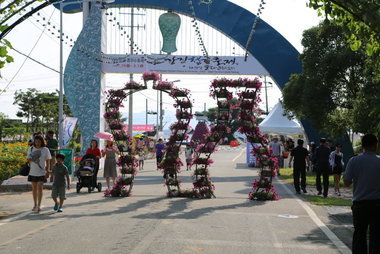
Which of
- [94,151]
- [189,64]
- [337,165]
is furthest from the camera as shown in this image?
[189,64]

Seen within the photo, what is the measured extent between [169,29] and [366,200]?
82.8 ft

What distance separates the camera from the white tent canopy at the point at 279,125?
108 feet

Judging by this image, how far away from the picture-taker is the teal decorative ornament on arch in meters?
30.8

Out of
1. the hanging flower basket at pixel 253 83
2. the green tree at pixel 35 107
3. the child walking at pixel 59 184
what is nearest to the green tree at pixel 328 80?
the hanging flower basket at pixel 253 83

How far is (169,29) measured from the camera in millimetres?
30938

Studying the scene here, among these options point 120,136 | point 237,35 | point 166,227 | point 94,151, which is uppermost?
point 237,35

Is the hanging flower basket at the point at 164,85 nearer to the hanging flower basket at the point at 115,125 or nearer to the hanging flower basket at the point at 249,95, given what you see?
the hanging flower basket at the point at 115,125

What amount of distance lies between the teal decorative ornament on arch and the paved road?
1697 cm

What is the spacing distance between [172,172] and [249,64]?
15.5m

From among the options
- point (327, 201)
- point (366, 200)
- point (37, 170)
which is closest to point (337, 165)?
point (327, 201)

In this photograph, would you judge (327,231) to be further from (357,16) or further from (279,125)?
(279,125)

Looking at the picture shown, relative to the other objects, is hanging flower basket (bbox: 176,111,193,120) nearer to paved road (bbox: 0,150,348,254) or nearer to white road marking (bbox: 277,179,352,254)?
paved road (bbox: 0,150,348,254)

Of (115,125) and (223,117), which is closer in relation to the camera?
(223,117)

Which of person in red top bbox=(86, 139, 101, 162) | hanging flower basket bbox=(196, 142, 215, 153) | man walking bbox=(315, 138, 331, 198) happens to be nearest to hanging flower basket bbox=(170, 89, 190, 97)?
hanging flower basket bbox=(196, 142, 215, 153)
